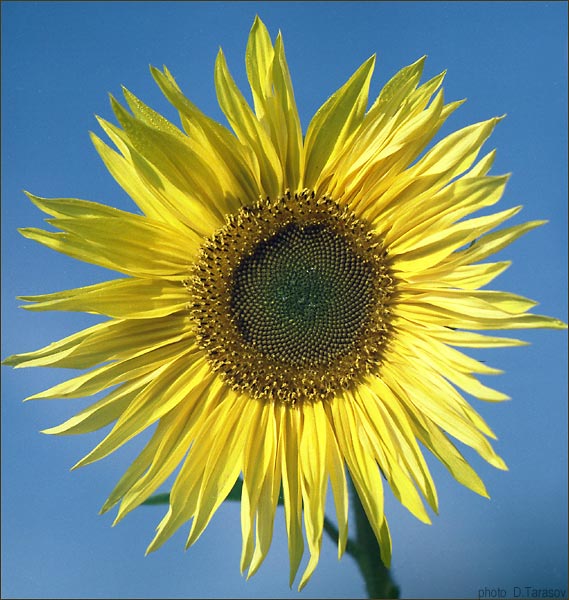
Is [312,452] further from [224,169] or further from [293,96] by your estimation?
[293,96]

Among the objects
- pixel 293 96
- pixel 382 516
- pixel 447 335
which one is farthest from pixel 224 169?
pixel 382 516

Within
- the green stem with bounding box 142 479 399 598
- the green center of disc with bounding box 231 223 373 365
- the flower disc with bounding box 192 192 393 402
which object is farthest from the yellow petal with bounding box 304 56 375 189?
the green stem with bounding box 142 479 399 598

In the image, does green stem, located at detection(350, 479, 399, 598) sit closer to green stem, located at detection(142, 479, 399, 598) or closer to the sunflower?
green stem, located at detection(142, 479, 399, 598)

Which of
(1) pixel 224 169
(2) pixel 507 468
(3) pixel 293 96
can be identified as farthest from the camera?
(1) pixel 224 169

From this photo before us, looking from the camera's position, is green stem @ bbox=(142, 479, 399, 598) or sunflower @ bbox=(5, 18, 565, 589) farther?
green stem @ bbox=(142, 479, 399, 598)

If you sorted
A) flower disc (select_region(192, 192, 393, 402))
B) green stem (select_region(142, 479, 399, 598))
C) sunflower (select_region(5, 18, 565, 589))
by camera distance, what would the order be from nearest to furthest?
sunflower (select_region(5, 18, 565, 589)) → flower disc (select_region(192, 192, 393, 402)) → green stem (select_region(142, 479, 399, 598))

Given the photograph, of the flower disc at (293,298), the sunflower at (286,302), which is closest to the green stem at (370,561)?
the sunflower at (286,302)

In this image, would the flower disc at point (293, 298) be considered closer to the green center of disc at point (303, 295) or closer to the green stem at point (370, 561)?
the green center of disc at point (303, 295)
